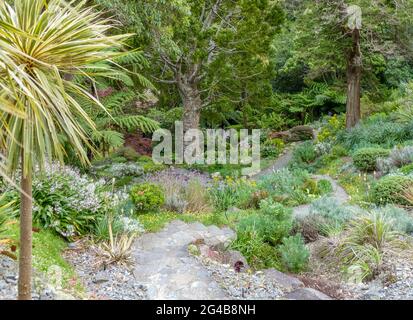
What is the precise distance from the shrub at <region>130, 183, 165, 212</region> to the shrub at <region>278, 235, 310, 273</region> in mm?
2558

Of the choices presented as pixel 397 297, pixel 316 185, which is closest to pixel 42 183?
pixel 397 297

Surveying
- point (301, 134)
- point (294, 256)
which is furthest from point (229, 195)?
point (301, 134)

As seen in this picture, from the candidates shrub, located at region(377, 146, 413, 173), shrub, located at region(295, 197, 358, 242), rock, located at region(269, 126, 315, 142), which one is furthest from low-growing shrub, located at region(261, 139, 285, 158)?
shrub, located at region(295, 197, 358, 242)

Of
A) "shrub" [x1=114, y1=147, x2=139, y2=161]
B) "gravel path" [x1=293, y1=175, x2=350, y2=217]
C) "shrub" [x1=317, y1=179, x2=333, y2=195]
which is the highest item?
"shrub" [x1=114, y1=147, x2=139, y2=161]

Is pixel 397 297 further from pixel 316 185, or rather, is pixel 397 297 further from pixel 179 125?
pixel 179 125

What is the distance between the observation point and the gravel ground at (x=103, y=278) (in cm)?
446

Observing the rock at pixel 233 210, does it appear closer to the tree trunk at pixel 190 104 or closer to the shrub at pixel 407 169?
the shrub at pixel 407 169

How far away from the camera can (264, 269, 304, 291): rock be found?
4.77 meters

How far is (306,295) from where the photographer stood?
174 inches

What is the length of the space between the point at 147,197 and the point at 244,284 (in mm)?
3082

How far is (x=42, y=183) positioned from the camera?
19.4 ft

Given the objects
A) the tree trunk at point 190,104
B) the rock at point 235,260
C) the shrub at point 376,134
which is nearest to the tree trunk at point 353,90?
the shrub at point 376,134

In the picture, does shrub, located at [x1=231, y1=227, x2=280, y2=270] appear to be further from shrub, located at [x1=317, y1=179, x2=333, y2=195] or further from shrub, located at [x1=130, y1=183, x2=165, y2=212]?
shrub, located at [x1=317, y1=179, x2=333, y2=195]

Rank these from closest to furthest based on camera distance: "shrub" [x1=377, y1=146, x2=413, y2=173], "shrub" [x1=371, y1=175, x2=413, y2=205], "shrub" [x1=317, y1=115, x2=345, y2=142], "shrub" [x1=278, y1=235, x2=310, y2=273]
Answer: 1. "shrub" [x1=278, y1=235, x2=310, y2=273]
2. "shrub" [x1=371, y1=175, x2=413, y2=205]
3. "shrub" [x1=377, y1=146, x2=413, y2=173]
4. "shrub" [x1=317, y1=115, x2=345, y2=142]
